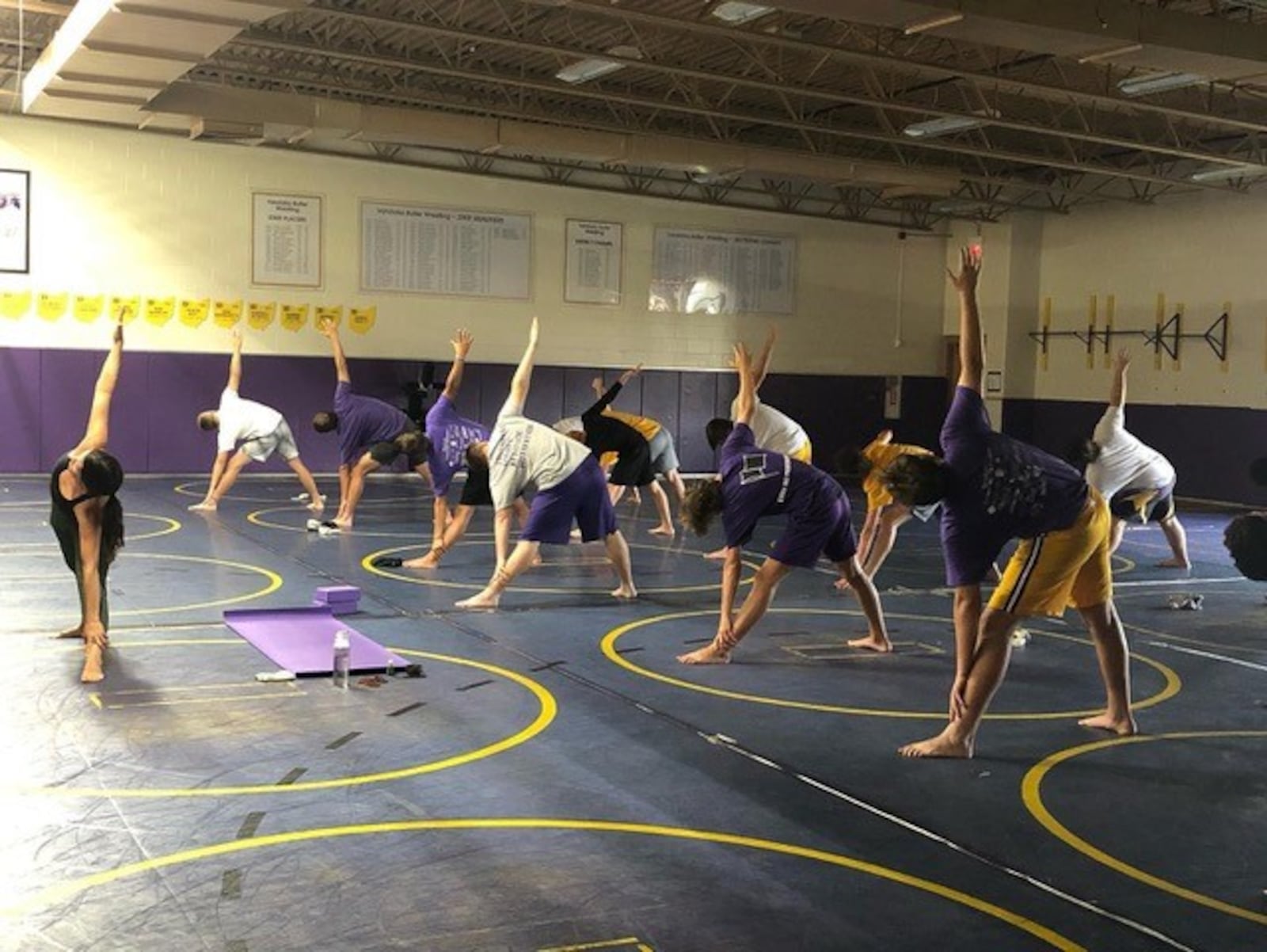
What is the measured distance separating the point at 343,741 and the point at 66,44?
35.8 feet

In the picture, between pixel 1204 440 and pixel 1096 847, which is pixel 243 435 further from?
pixel 1204 440

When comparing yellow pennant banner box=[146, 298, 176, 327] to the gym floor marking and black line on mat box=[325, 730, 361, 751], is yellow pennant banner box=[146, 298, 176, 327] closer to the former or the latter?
the gym floor marking

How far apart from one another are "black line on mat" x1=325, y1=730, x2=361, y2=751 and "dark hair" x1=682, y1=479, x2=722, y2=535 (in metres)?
2.37

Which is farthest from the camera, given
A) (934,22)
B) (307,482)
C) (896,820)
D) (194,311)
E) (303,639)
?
(194,311)

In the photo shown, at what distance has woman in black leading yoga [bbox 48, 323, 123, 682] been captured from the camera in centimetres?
771

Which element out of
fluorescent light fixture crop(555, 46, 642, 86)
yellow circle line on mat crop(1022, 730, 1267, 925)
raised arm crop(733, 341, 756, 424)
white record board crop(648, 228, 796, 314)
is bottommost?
yellow circle line on mat crop(1022, 730, 1267, 925)

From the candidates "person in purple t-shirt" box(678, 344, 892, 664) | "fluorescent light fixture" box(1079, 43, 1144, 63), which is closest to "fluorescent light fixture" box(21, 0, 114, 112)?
"person in purple t-shirt" box(678, 344, 892, 664)

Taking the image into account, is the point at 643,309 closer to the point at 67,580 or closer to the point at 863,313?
the point at 863,313

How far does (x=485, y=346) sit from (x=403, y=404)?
179 cm

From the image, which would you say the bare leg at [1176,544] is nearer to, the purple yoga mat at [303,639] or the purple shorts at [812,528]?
the purple shorts at [812,528]

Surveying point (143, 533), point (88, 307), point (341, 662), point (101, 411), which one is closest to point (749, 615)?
point (341, 662)

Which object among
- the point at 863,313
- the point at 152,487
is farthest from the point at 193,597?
the point at 863,313

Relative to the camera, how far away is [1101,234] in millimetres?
25078

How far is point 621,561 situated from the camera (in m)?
10.9
